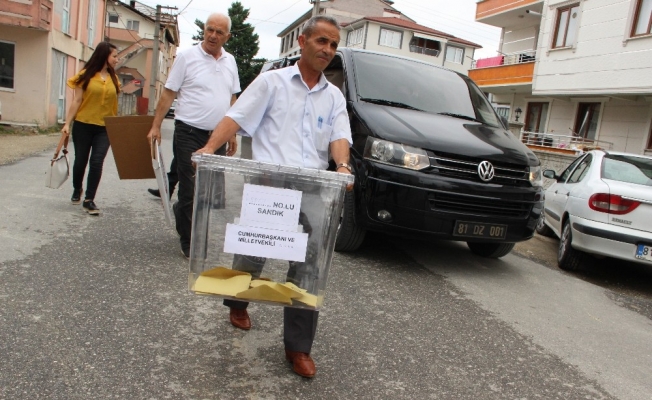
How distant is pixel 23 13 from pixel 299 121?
1822 centimetres

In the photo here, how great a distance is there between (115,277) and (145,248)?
895 mm

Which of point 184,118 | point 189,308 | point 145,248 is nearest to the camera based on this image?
point 189,308

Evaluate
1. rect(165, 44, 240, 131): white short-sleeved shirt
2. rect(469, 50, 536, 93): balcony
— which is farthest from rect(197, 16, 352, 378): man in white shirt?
rect(469, 50, 536, 93): balcony

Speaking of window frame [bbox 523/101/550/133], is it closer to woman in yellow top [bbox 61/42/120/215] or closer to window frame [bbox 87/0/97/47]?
window frame [bbox 87/0/97/47]

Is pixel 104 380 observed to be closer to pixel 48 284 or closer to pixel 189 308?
pixel 189 308

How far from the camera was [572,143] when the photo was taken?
20.1 meters

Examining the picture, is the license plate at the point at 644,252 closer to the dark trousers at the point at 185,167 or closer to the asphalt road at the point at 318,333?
the asphalt road at the point at 318,333

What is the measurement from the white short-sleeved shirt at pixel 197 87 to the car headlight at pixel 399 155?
1384mm

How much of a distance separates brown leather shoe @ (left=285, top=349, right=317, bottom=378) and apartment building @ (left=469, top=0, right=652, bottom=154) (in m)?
15.3

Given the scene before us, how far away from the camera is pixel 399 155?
17.2 feet

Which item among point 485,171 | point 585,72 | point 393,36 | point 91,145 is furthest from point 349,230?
point 393,36

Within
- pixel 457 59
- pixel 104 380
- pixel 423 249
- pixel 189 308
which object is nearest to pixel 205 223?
pixel 104 380

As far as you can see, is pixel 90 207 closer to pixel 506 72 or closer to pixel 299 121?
pixel 299 121

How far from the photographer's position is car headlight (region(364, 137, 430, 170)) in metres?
5.21
